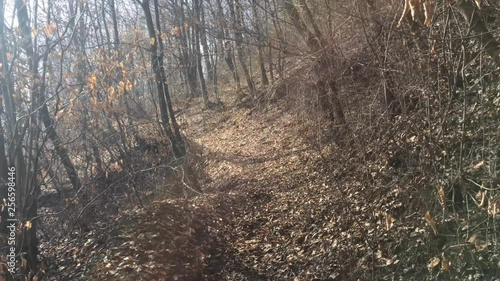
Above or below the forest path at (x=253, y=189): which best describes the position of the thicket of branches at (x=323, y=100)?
above

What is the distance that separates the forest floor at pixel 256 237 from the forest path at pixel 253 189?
3cm

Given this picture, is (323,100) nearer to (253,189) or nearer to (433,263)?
(253,189)

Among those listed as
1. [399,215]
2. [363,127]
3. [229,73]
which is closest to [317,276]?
[399,215]

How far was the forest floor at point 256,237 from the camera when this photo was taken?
611cm

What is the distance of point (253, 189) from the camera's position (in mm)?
11094

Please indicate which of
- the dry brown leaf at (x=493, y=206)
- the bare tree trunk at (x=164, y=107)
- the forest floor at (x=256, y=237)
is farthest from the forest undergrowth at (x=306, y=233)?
the bare tree trunk at (x=164, y=107)

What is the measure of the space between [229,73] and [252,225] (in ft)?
61.0

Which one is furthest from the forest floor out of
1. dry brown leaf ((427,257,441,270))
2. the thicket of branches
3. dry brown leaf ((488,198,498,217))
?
dry brown leaf ((488,198,498,217))

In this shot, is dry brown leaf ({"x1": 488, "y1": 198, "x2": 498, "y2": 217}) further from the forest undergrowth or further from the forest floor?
the forest floor

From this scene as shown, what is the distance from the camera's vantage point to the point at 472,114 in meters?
5.97

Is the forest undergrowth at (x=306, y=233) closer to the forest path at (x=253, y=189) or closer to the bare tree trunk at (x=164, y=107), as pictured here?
the forest path at (x=253, y=189)

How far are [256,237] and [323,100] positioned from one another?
3.21 m

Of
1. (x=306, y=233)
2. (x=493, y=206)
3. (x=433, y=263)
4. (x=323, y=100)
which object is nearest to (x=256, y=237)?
(x=306, y=233)

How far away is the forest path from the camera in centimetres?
729
